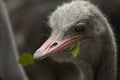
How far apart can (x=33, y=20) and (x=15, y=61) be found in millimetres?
3740

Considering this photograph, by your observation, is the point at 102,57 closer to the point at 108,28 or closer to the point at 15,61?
the point at 108,28

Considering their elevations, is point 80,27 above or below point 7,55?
below

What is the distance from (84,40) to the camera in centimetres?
578

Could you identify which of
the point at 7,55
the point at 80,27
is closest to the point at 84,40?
the point at 80,27

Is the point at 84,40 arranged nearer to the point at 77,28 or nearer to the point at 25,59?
the point at 77,28

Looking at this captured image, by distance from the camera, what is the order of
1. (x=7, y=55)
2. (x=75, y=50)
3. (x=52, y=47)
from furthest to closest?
(x=7, y=55) < (x=75, y=50) < (x=52, y=47)

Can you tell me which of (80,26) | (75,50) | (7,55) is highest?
(7,55)

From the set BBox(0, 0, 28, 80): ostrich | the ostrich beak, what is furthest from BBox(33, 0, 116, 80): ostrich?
BBox(0, 0, 28, 80): ostrich

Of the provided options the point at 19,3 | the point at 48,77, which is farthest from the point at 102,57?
the point at 19,3

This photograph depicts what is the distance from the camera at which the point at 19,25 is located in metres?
10.7

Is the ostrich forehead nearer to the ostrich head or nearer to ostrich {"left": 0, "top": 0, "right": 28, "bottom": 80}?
the ostrich head

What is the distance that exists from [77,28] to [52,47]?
0.95 ft

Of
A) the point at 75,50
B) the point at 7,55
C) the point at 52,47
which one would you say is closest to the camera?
the point at 52,47

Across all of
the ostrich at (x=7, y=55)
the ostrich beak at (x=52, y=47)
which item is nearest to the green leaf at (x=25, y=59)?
the ostrich beak at (x=52, y=47)
